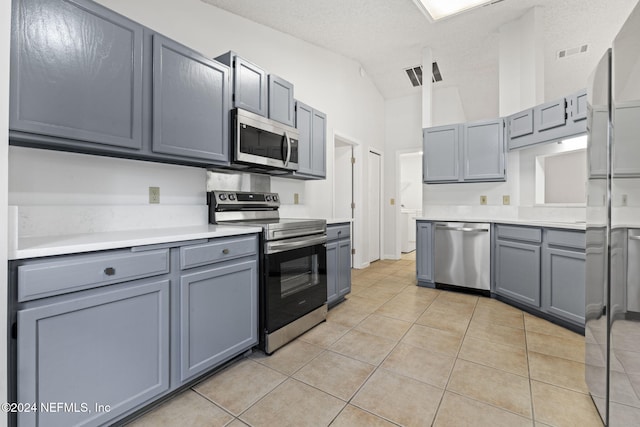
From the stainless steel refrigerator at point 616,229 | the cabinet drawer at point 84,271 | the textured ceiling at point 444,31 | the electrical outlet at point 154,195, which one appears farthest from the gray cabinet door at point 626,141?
the textured ceiling at point 444,31

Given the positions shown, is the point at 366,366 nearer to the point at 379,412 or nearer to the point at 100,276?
the point at 379,412

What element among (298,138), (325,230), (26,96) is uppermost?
(298,138)

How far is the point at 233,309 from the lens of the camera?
1867mm

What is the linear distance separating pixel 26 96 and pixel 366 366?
7.61 feet

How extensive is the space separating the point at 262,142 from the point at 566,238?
278 centimetres

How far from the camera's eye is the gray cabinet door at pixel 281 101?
8.63ft

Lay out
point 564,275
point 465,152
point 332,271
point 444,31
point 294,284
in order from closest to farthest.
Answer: point 294,284
point 564,275
point 332,271
point 444,31
point 465,152

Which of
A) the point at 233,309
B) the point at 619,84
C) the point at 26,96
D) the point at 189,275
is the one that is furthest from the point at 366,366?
the point at 26,96

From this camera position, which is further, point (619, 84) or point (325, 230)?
point (325, 230)

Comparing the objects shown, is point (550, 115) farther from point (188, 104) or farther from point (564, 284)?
point (188, 104)

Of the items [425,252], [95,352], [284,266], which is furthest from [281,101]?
[425,252]

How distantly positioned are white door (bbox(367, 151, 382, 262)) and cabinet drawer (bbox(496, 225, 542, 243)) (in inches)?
89.0

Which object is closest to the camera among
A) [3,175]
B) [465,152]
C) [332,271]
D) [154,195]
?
[3,175]

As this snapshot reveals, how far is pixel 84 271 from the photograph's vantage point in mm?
1218
